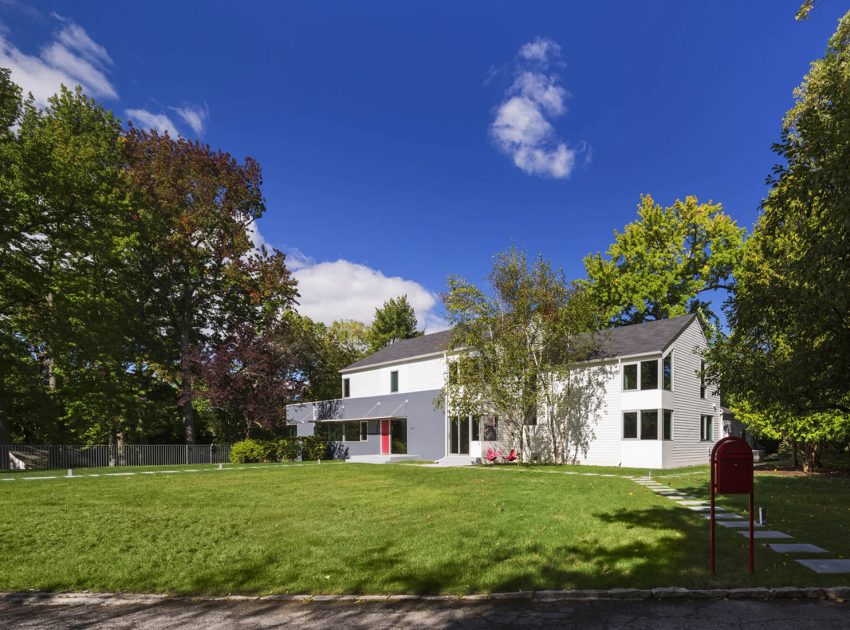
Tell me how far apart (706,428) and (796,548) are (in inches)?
852

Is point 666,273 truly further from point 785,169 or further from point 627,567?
point 627,567

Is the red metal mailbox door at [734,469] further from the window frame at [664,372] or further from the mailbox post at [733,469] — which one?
the window frame at [664,372]

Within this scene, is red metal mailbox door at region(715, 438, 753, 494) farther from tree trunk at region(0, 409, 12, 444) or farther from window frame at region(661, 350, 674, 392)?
tree trunk at region(0, 409, 12, 444)

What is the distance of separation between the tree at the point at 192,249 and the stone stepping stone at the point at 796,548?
32710mm

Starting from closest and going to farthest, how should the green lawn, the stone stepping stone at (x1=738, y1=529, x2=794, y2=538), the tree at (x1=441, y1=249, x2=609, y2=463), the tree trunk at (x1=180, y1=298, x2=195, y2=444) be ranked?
the green lawn
the stone stepping stone at (x1=738, y1=529, x2=794, y2=538)
the tree at (x1=441, y1=249, x2=609, y2=463)
the tree trunk at (x1=180, y1=298, x2=195, y2=444)

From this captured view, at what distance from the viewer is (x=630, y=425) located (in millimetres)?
23406

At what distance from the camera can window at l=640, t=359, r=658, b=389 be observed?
22.9 m

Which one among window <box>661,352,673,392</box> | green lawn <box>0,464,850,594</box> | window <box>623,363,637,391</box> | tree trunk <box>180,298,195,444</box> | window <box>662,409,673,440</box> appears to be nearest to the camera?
green lawn <box>0,464,850,594</box>

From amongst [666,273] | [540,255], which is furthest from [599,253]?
[540,255]

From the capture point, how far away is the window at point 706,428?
25656mm

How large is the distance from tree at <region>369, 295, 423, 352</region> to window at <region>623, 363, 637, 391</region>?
3659cm

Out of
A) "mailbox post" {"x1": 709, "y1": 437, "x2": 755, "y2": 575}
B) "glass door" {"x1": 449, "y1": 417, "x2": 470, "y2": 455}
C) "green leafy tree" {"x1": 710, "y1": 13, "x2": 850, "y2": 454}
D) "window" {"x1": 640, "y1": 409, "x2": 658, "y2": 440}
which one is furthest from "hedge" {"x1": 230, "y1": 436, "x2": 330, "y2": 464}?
"mailbox post" {"x1": 709, "y1": 437, "x2": 755, "y2": 575}

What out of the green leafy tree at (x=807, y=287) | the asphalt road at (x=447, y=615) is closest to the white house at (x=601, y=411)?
the green leafy tree at (x=807, y=287)

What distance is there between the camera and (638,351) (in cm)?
2333
